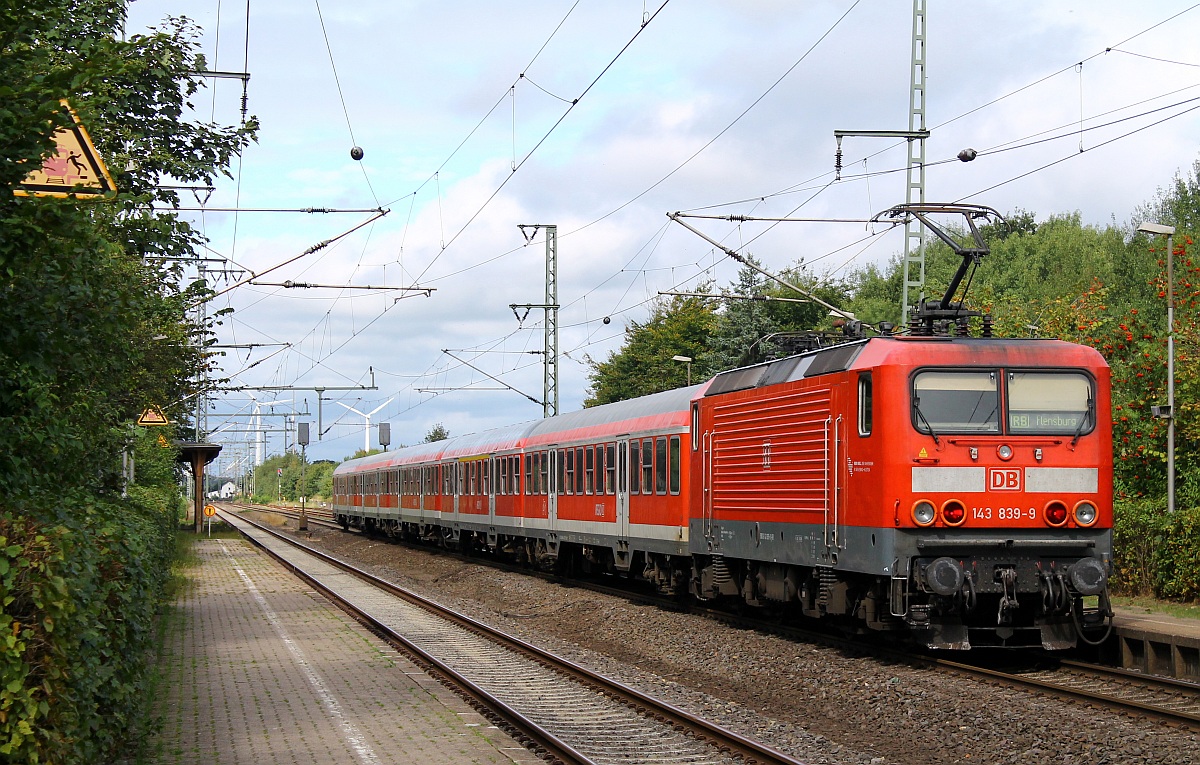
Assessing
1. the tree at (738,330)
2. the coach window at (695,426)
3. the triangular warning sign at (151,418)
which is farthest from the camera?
the tree at (738,330)

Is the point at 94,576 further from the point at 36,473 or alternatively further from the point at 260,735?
the point at 260,735

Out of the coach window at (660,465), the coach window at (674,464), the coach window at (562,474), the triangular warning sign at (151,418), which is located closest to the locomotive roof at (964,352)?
the coach window at (674,464)

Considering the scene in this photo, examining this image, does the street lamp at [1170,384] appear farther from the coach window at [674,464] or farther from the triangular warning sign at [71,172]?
the triangular warning sign at [71,172]

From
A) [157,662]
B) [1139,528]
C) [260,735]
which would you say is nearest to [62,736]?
[260,735]

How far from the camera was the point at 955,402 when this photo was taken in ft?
43.2

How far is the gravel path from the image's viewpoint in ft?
31.1

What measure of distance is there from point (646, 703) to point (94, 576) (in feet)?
19.8

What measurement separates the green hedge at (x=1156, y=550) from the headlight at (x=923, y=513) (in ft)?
21.1

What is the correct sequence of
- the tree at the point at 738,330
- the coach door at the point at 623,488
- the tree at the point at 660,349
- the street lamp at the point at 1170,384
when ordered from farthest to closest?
1. the tree at the point at 660,349
2. the tree at the point at 738,330
3. the coach door at the point at 623,488
4. the street lamp at the point at 1170,384

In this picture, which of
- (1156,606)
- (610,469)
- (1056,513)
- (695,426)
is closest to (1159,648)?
(1056,513)

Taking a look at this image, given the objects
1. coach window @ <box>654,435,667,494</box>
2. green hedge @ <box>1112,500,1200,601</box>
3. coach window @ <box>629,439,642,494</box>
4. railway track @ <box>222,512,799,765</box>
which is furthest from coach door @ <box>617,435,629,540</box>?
green hedge @ <box>1112,500,1200,601</box>

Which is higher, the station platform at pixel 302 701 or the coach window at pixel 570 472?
the coach window at pixel 570 472

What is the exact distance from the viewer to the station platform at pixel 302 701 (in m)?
9.52

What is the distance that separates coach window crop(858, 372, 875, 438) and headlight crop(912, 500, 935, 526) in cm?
99
